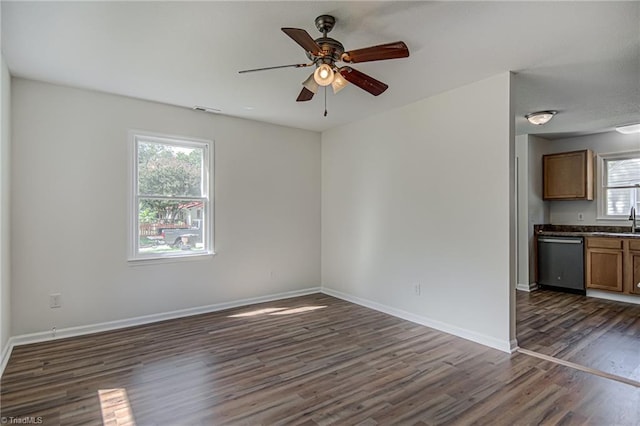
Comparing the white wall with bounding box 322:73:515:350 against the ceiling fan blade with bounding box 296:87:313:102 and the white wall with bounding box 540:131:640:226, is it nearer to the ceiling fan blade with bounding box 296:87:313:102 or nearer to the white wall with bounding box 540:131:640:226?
the ceiling fan blade with bounding box 296:87:313:102

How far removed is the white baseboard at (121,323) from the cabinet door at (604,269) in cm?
Result: 451

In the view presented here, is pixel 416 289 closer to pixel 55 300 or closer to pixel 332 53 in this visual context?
pixel 332 53

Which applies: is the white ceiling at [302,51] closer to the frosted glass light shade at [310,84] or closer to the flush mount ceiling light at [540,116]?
the flush mount ceiling light at [540,116]

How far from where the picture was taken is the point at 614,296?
4.89 m

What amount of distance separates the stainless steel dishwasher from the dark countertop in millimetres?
81

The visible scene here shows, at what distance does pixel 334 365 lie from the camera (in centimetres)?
282

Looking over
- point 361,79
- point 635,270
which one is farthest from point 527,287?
point 361,79

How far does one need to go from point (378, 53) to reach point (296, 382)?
2.42 m

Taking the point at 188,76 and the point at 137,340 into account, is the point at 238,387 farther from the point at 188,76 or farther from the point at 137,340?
the point at 188,76

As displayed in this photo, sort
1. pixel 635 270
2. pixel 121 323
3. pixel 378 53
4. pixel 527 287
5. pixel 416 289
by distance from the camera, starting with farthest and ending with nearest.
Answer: pixel 527 287 < pixel 635 270 < pixel 416 289 < pixel 121 323 < pixel 378 53

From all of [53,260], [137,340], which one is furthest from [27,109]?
[137,340]

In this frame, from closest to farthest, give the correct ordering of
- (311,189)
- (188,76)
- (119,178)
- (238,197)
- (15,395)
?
(15,395) → (188,76) → (119,178) → (238,197) → (311,189)

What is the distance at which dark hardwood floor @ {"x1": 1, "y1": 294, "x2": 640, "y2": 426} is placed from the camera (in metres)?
2.12

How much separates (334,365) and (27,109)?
12.5 ft
